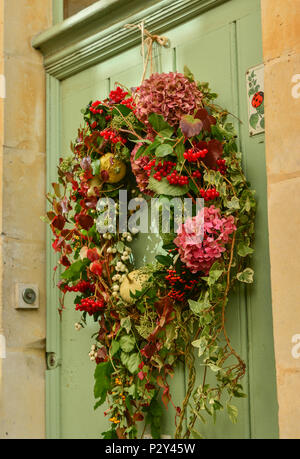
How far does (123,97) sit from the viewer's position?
227cm

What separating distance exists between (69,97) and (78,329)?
96cm

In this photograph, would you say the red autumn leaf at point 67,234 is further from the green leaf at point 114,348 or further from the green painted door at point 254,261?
the green leaf at point 114,348

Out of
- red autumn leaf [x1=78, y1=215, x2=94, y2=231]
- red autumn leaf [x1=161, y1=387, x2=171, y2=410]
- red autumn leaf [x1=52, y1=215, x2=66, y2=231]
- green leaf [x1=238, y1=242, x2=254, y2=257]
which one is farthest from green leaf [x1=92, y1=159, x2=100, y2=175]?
red autumn leaf [x1=161, y1=387, x2=171, y2=410]

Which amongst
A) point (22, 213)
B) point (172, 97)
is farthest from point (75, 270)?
point (172, 97)

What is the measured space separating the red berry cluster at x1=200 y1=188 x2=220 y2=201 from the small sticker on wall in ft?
0.87

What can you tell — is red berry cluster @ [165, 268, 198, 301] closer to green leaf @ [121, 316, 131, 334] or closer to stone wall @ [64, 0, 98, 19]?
green leaf @ [121, 316, 131, 334]

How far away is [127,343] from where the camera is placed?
2.14m

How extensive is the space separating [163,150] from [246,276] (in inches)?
16.9

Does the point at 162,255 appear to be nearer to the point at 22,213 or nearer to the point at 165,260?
the point at 165,260

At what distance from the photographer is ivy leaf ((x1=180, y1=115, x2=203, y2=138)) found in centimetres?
192

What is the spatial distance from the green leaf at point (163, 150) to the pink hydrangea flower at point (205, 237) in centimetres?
20

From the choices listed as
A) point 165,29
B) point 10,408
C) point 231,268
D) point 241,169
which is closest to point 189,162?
point 241,169

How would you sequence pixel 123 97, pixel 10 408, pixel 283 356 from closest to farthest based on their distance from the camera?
1. pixel 283 356
2. pixel 123 97
3. pixel 10 408
